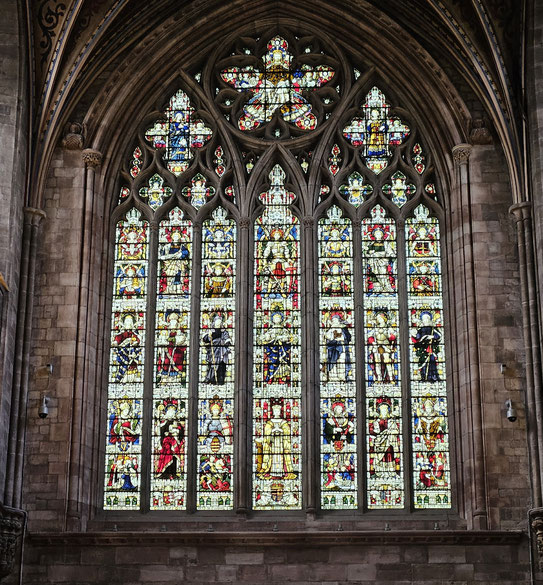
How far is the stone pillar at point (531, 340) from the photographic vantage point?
2036 cm

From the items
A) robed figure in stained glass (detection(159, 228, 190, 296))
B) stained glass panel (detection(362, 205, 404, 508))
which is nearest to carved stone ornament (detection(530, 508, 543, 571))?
stained glass panel (detection(362, 205, 404, 508))

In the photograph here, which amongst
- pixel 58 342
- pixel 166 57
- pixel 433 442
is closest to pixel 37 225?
pixel 58 342

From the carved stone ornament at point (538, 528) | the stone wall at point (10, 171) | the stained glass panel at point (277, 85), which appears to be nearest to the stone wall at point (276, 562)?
the carved stone ornament at point (538, 528)

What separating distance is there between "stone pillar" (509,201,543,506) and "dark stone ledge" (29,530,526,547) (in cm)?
95

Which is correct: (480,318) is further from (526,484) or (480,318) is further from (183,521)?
(183,521)

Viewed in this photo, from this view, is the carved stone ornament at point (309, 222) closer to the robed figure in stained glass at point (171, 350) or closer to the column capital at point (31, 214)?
the robed figure in stained glass at point (171, 350)

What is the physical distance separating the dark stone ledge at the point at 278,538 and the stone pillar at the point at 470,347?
390 millimetres

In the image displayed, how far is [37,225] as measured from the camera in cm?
2222

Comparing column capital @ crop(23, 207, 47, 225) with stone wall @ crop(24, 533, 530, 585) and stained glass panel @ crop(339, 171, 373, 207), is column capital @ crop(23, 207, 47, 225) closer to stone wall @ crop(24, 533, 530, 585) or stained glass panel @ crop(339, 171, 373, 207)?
stained glass panel @ crop(339, 171, 373, 207)

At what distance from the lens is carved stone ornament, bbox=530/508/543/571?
19781mm

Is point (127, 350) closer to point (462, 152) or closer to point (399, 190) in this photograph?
point (399, 190)

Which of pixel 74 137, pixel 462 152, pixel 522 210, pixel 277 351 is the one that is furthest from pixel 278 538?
pixel 74 137

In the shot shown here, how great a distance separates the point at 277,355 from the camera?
22203 millimetres

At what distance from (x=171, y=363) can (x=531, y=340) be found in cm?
565
